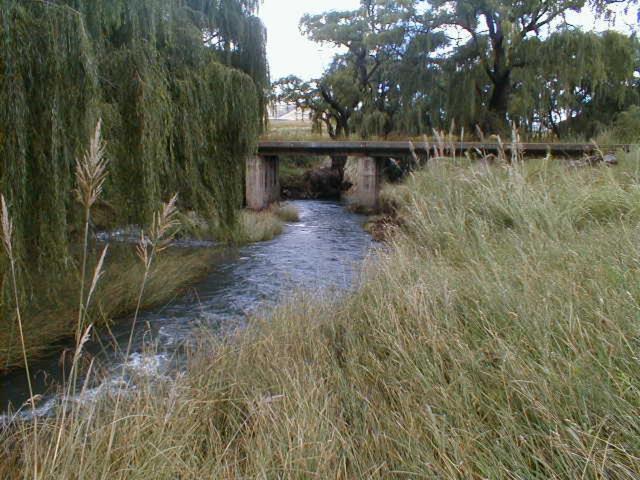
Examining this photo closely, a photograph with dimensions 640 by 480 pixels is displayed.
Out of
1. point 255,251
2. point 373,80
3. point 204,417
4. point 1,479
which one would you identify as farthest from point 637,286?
point 373,80

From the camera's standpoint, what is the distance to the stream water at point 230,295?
384 centimetres

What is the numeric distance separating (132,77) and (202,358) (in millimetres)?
3068

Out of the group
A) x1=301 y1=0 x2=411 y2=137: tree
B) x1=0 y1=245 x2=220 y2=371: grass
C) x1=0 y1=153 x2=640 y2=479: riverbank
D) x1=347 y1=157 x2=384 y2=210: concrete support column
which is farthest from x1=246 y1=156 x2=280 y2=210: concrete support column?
x1=0 y1=153 x2=640 y2=479: riverbank

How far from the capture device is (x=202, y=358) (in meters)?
3.21

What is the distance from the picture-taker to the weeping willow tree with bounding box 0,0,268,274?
138 inches

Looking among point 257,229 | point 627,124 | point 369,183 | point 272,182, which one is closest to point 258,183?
point 272,182

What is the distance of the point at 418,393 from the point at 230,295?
193 inches

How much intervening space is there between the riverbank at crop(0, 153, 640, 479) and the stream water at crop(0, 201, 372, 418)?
37 centimetres

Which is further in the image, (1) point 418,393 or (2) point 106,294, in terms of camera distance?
(2) point 106,294

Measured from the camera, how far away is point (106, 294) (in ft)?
18.6

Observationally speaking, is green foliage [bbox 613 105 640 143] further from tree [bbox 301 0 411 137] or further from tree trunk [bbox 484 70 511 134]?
tree [bbox 301 0 411 137]

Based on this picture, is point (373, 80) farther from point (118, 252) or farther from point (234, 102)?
point (118, 252)

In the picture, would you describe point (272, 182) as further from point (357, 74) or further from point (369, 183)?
point (357, 74)

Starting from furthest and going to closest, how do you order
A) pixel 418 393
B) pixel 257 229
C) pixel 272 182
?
pixel 272 182 < pixel 257 229 < pixel 418 393
